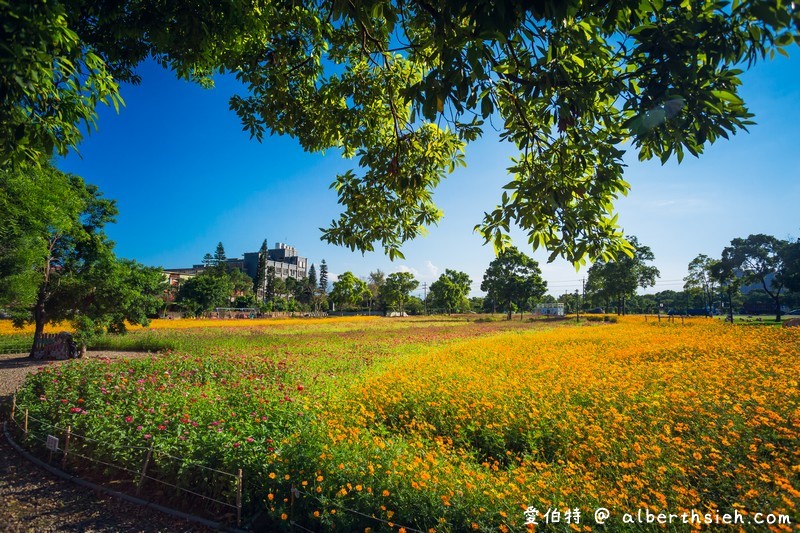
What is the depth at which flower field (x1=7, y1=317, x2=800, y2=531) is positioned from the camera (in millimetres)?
Answer: 3410

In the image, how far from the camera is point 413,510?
3.31 m

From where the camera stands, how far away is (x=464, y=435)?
18.0 feet

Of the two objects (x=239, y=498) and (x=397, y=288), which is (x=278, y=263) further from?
(x=239, y=498)

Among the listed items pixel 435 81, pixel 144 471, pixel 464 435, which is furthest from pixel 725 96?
pixel 144 471

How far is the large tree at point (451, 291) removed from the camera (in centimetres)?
7156

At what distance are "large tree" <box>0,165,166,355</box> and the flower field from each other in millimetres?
5951

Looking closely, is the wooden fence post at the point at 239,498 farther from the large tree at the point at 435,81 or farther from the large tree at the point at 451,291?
the large tree at the point at 451,291

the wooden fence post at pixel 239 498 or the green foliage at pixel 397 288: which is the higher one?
the green foliage at pixel 397 288

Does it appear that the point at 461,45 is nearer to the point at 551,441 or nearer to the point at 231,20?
the point at 231,20

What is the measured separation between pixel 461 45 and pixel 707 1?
146 cm

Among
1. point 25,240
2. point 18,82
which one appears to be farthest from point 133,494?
point 25,240

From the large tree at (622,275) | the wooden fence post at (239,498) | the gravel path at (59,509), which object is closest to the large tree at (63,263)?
the gravel path at (59,509)

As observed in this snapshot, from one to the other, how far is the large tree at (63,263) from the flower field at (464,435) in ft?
19.5

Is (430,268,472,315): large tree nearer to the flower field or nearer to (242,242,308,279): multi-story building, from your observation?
the flower field
